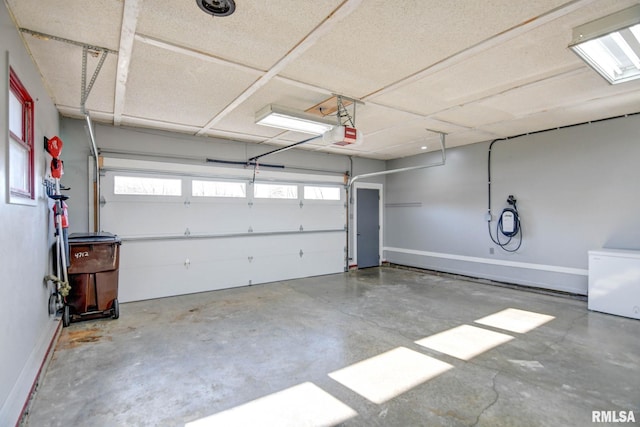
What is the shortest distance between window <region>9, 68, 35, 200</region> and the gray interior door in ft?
18.8

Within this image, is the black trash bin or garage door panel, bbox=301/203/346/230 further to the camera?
garage door panel, bbox=301/203/346/230

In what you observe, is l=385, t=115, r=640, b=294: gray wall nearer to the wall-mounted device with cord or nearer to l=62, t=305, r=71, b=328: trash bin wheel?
the wall-mounted device with cord

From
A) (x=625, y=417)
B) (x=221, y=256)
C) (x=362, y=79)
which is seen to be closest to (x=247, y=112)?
(x=362, y=79)

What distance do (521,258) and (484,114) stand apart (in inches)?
108

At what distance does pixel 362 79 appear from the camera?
9.86ft

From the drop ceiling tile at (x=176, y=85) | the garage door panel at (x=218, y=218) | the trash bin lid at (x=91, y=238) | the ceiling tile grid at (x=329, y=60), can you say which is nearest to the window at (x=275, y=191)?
the garage door panel at (x=218, y=218)

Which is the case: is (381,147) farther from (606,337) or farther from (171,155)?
(606,337)

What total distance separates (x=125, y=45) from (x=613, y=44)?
143 inches

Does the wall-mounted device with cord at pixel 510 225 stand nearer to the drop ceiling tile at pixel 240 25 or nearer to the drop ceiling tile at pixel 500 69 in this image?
the drop ceiling tile at pixel 500 69

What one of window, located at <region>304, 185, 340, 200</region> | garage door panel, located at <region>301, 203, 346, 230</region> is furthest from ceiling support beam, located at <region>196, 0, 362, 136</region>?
garage door panel, located at <region>301, 203, 346, 230</region>

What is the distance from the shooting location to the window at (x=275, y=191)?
591 cm

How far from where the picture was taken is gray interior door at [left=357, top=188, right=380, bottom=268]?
290 inches

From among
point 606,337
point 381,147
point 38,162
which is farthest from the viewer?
point 381,147

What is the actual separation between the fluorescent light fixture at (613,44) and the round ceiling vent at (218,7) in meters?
2.32
